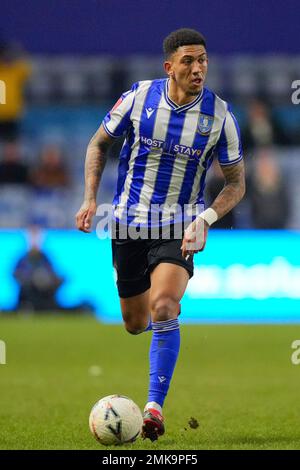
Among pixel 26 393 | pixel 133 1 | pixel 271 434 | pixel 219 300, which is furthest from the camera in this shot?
pixel 133 1

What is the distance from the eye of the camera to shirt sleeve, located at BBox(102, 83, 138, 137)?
20.8ft

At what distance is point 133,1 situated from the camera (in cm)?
1869

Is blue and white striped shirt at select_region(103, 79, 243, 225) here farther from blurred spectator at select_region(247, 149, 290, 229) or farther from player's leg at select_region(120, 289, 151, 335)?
blurred spectator at select_region(247, 149, 290, 229)

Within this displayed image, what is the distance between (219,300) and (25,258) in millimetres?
2762

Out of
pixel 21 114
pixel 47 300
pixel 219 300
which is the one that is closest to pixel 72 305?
pixel 47 300

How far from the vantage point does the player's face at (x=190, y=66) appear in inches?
238

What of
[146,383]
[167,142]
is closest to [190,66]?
[167,142]

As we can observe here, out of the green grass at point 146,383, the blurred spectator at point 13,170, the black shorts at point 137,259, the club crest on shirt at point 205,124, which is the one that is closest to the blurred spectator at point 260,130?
the blurred spectator at point 13,170

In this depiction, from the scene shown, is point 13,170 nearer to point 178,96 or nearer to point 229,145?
point 178,96

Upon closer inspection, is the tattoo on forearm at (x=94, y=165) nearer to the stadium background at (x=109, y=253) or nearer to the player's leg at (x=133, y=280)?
the player's leg at (x=133, y=280)

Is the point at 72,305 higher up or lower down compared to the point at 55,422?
lower down

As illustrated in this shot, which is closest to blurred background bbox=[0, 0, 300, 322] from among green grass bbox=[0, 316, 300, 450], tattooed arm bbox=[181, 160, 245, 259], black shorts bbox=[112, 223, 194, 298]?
green grass bbox=[0, 316, 300, 450]

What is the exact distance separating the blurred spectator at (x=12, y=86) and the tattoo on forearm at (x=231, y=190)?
43.9 feet

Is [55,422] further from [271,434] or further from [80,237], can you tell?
[80,237]
